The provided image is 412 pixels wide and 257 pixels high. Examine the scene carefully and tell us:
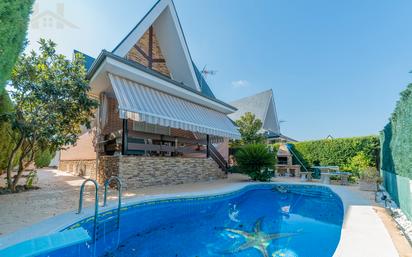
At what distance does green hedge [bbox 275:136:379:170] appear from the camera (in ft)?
72.8

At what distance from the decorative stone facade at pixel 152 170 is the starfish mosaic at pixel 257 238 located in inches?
318

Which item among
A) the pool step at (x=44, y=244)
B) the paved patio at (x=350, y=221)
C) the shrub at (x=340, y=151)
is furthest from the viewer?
the shrub at (x=340, y=151)

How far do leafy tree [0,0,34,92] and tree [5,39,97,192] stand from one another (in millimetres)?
7161

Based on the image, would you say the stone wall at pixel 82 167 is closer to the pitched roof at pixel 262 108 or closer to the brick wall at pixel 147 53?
the brick wall at pixel 147 53

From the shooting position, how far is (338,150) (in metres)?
24.4

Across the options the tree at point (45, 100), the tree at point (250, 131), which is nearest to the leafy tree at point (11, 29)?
the tree at point (45, 100)

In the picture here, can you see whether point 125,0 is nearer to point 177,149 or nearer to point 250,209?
point 177,149

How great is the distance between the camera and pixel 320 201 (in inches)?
555

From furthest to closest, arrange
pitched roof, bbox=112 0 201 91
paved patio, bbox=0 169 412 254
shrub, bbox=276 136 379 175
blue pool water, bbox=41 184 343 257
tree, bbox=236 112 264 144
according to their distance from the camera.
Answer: tree, bbox=236 112 264 144
shrub, bbox=276 136 379 175
pitched roof, bbox=112 0 201 91
blue pool water, bbox=41 184 343 257
paved patio, bbox=0 169 412 254

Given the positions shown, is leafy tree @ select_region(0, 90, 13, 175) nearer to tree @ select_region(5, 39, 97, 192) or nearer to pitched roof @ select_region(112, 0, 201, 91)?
tree @ select_region(5, 39, 97, 192)

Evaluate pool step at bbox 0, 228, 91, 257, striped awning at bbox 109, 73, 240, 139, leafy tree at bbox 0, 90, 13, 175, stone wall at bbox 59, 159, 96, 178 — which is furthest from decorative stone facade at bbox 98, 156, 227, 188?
pool step at bbox 0, 228, 91, 257

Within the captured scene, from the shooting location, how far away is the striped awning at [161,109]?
13.3 m

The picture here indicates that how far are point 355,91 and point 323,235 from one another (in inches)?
1165

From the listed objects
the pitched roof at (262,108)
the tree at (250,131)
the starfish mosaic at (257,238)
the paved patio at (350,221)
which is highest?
the pitched roof at (262,108)
